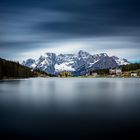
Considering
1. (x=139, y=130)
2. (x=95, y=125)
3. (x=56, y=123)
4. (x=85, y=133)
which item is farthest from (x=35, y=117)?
(x=139, y=130)

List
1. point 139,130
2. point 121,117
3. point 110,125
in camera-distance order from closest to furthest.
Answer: point 139,130 → point 110,125 → point 121,117

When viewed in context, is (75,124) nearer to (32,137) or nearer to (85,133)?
(85,133)

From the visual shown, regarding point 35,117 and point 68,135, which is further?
point 35,117

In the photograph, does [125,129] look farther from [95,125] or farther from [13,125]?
[13,125]

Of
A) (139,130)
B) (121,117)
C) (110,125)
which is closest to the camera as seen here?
(139,130)

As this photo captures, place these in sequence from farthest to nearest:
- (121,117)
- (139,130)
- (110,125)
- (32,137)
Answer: (121,117) < (110,125) < (139,130) < (32,137)

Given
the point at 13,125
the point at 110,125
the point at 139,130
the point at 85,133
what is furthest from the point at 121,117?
the point at 13,125

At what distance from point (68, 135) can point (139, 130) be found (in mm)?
7414

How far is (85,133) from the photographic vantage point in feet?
93.1

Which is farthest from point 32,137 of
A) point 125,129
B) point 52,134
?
point 125,129

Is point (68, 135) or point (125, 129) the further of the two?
point (125, 129)

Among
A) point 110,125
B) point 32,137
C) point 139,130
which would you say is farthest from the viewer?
point 110,125

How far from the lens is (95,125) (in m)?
32.6

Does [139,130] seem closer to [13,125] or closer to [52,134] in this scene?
[52,134]
